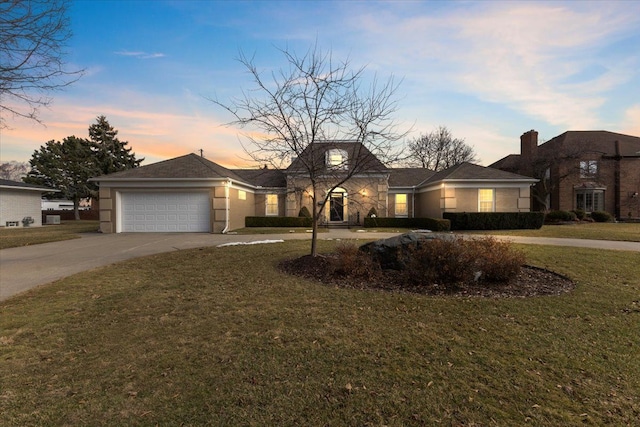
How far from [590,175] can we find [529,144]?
605 cm

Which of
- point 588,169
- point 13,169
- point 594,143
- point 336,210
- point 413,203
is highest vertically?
point 13,169

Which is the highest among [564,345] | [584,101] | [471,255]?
[584,101]

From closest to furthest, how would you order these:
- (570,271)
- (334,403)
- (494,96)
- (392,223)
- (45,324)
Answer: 1. (334,403)
2. (45,324)
3. (570,271)
4. (494,96)
5. (392,223)

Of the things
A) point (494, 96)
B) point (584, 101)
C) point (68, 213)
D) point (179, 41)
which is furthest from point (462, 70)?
point (68, 213)

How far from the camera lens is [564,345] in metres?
3.58

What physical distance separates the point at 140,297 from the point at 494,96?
17.4 m

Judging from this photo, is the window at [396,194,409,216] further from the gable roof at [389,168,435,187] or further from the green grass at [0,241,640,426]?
the green grass at [0,241,640,426]

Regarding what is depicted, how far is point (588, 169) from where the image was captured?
1168 inches

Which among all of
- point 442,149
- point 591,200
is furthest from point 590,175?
point 442,149

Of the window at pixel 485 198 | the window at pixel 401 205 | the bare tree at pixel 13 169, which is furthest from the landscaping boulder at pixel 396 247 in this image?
the bare tree at pixel 13 169

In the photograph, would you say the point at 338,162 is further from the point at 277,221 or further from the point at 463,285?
the point at 277,221

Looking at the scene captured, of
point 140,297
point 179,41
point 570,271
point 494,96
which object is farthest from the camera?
point 494,96

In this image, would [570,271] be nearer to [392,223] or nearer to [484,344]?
[484,344]

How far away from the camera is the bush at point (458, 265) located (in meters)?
5.98
